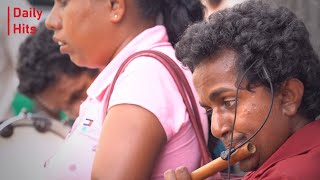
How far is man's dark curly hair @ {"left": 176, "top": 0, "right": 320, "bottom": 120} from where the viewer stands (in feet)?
7.19

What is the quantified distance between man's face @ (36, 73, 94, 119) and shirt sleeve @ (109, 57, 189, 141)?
965 millimetres

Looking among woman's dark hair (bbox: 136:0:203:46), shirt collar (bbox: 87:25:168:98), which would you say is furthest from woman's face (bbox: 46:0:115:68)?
woman's dark hair (bbox: 136:0:203:46)

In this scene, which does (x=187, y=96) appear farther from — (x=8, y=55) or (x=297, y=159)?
(x=8, y=55)

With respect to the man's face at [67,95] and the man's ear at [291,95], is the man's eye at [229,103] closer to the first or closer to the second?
the man's ear at [291,95]

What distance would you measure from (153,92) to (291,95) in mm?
606

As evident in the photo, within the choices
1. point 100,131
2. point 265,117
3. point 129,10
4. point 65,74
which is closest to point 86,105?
point 100,131

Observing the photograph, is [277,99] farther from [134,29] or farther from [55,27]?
[55,27]

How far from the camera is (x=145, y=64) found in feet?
8.87

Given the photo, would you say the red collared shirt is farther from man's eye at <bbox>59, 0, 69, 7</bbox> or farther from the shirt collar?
man's eye at <bbox>59, 0, 69, 7</bbox>

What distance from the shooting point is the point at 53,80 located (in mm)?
3691

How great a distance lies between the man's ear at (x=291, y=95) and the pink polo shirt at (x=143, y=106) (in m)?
0.54

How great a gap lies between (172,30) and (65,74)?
0.83 m

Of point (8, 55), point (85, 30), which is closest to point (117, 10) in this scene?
point (85, 30)

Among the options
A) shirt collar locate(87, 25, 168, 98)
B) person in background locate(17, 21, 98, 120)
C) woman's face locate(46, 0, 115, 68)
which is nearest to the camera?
shirt collar locate(87, 25, 168, 98)
